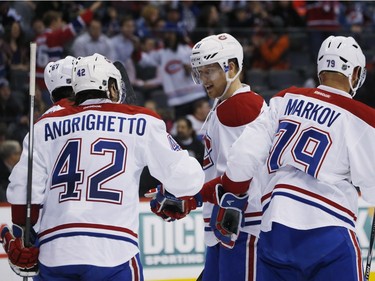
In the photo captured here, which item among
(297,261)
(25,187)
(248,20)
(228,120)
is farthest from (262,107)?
(248,20)

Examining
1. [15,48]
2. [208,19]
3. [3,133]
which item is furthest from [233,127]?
[208,19]

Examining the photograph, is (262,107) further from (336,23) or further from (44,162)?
(336,23)

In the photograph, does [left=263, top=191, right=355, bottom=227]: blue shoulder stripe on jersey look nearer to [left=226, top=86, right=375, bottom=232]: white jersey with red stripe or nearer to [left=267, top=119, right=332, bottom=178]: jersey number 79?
[left=226, top=86, right=375, bottom=232]: white jersey with red stripe

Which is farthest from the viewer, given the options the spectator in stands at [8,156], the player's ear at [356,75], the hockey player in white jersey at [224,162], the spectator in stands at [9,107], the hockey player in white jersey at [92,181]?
the spectator in stands at [9,107]

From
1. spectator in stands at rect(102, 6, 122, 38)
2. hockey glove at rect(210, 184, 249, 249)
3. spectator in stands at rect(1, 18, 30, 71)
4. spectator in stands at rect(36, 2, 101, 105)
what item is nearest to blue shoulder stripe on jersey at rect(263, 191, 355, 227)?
hockey glove at rect(210, 184, 249, 249)

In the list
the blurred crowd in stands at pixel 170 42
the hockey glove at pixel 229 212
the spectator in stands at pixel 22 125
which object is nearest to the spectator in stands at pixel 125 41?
the blurred crowd in stands at pixel 170 42

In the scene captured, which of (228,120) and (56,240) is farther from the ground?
(228,120)

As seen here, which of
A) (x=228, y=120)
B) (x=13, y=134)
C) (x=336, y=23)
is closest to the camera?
(x=228, y=120)

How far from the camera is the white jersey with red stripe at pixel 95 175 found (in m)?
4.02

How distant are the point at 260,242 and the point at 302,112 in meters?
0.58

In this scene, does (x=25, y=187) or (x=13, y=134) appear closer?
(x=25, y=187)

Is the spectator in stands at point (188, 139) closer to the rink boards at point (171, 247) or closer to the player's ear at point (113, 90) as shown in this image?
the rink boards at point (171, 247)

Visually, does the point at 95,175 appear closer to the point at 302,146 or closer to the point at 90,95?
the point at 90,95

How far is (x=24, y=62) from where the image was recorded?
956 cm
